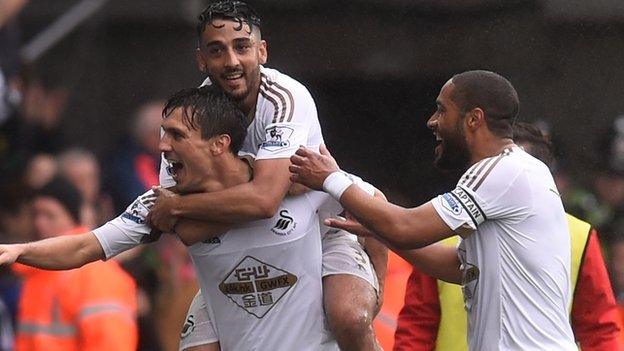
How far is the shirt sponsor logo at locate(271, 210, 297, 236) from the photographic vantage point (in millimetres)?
7074

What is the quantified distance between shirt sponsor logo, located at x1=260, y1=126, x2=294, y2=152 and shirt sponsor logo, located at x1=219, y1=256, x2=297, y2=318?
43 centimetres

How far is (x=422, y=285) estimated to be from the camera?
731 cm

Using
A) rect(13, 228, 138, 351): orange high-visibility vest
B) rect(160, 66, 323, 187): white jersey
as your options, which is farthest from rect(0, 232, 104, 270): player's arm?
rect(13, 228, 138, 351): orange high-visibility vest

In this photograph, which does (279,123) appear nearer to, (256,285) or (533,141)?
(256,285)

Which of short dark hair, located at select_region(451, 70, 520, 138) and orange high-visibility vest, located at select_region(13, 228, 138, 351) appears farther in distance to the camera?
orange high-visibility vest, located at select_region(13, 228, 138, 351)

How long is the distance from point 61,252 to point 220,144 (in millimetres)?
760

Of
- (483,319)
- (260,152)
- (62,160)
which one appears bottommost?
(62,160)

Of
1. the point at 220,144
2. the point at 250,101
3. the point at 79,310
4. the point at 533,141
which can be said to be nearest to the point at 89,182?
the point at 79,310

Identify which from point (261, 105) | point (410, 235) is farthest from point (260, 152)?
point (410, 235)

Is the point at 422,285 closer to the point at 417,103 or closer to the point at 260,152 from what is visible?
the point at 260,152

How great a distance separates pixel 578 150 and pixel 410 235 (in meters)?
5.37

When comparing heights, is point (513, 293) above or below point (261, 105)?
below

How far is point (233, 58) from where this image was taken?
7074 millimetres

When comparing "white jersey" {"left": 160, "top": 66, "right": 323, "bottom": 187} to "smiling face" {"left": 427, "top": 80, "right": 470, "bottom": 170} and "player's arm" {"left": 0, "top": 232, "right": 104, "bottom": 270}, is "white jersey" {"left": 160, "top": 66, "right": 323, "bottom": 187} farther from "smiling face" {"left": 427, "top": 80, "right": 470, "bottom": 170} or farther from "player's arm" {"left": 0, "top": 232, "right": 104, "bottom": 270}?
"smiling face" {"left": 427, "top": 80, "right": 470, "bottom": 170}
